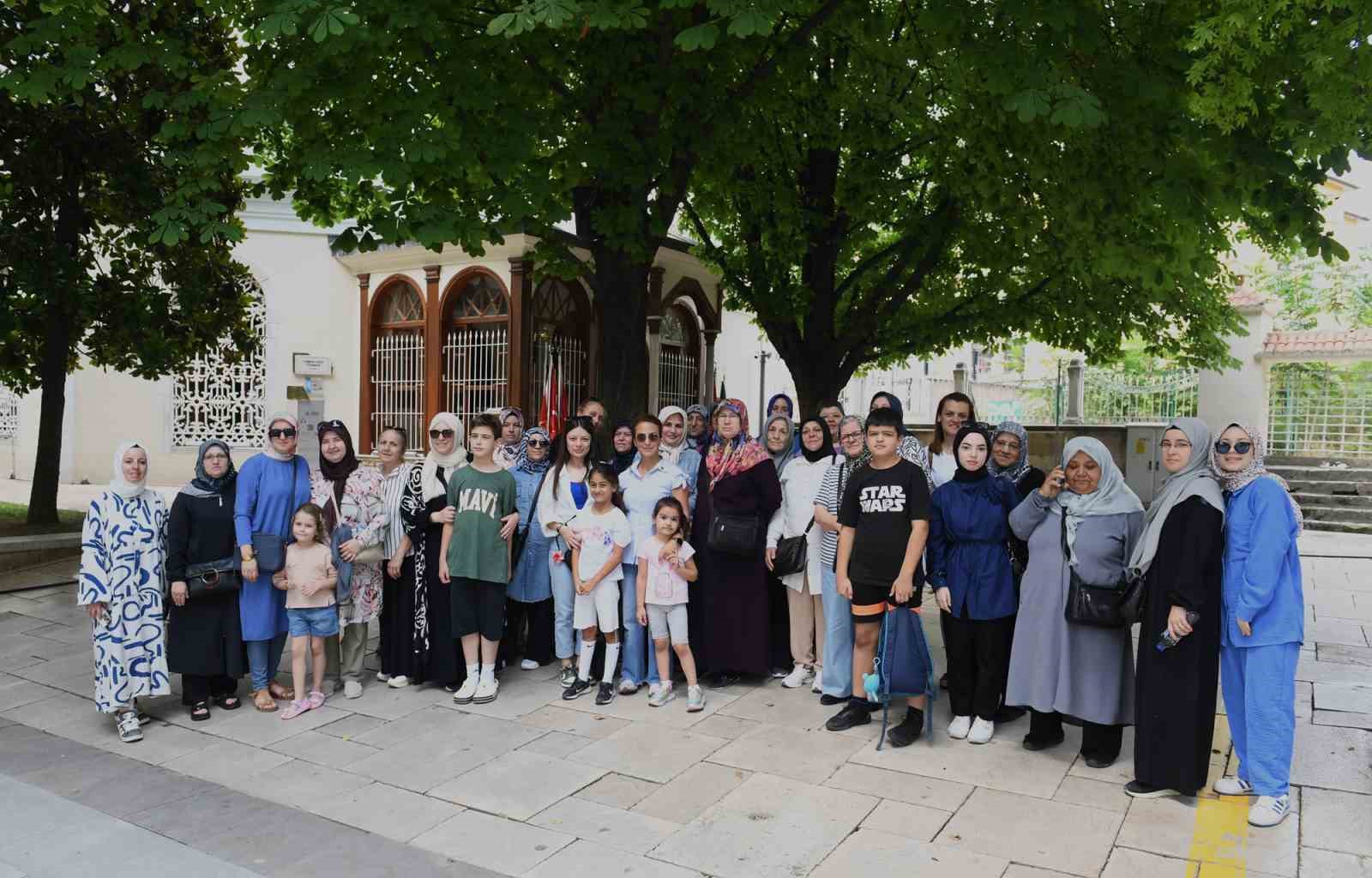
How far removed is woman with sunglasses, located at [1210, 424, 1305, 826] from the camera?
447 cm

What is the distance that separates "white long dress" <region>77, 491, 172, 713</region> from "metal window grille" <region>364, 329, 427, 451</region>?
31.7 feet

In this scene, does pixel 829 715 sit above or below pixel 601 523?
below

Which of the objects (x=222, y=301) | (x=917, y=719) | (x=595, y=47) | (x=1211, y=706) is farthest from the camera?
(x=222, y=301)

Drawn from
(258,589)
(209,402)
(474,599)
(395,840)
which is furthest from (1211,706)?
(209,402)

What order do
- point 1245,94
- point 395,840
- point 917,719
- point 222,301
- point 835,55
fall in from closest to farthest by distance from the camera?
point 395,840 → point 1245,94 → point 917,719 → point 835,55 → point 222,301

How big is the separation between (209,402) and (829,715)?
14.2m

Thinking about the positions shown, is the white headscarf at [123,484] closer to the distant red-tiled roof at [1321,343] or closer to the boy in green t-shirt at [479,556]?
the boy in green t-shirt at [479,556]

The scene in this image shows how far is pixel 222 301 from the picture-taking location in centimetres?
1201

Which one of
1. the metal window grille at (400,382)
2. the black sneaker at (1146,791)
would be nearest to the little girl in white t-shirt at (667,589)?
the black sneaker at (1146,791)

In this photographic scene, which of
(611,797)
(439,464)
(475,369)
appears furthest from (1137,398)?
(611,797)

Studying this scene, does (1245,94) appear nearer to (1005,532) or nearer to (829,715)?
(1005,532)

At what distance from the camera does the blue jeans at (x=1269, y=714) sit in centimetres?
450

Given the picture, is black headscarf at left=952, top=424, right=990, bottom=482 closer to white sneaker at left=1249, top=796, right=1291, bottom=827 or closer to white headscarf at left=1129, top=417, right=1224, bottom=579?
white headscarf at left=1129, top=417, right=1224, bottom=579

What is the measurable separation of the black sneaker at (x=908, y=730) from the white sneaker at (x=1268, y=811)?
1.65 meters
